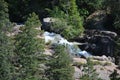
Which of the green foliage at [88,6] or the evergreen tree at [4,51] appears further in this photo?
the green foliage at [88,6]

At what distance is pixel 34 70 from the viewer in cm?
5850

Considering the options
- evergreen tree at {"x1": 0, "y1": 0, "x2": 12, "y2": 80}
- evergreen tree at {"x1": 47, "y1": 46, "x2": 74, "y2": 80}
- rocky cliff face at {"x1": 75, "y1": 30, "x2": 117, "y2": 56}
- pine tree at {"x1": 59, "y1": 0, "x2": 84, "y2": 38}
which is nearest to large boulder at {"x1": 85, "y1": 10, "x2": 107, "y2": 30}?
pine tree at {"x1": 59, "y1": 0, "x2": 84, "y2": 38}

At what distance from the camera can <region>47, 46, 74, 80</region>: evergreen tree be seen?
55031 millimetres

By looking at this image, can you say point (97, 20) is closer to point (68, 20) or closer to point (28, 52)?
point (68, 20)

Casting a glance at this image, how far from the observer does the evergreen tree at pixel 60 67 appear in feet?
181

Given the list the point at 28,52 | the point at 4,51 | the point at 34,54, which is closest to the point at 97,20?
the point at 34,54

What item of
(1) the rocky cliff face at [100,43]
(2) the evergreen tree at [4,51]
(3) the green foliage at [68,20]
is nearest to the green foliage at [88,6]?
(3) the green foliage at [68,20]

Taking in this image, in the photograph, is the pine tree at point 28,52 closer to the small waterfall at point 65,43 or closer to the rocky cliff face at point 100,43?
the small waterfall at point 65,43

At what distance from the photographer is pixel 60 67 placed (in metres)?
55.3

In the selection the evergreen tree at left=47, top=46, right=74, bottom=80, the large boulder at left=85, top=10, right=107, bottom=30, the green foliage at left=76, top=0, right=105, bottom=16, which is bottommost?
the large boulder at left=85, top=10, right=107, bottom=30

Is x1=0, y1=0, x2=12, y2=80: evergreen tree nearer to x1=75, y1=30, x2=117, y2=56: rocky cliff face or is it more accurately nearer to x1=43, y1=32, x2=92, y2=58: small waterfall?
x1=43, y1=32, x2=92, y2=58: small waterfall

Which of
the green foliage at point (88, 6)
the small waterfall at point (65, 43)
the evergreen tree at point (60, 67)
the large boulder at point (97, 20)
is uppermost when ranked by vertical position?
the evergreen tree at point (60, 67)

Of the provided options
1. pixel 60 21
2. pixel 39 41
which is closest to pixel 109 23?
pixel 60 21

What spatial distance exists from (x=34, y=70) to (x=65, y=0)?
29.4 meters
